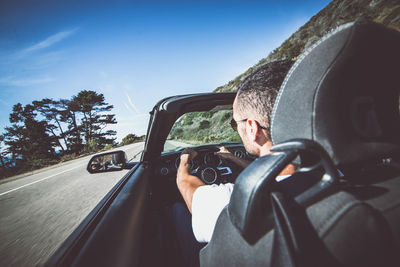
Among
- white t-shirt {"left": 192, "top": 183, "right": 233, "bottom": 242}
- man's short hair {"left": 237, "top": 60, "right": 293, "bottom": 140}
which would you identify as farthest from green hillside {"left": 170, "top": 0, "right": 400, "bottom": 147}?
white t-shirt {"left": 192, "top": 183, "right": 233, "bottom": 242}

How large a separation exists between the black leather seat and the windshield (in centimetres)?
185

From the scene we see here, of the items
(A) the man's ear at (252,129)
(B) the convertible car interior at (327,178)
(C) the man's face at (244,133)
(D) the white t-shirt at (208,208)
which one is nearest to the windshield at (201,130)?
(C) the man's face at (244,133)

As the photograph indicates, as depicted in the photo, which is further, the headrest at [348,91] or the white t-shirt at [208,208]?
the white t-shirt at [208,208]

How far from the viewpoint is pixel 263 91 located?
1103mm

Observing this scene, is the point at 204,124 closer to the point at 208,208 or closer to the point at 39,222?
the point at 208,208

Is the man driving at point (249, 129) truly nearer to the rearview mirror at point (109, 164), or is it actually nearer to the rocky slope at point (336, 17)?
the rearview mirror at point (109, 164)

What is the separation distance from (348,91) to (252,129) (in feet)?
1.99

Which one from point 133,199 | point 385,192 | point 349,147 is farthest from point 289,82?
point 133,199

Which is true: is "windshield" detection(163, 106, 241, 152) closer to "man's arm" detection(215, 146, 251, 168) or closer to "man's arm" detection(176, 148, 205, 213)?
"man's arm" detection(215, 146, 251, 168)

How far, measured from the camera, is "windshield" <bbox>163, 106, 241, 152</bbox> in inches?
103

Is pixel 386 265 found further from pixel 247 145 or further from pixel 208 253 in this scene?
pixel 247 145

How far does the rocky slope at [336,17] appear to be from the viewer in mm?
12072

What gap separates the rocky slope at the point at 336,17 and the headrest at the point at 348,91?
549 inches

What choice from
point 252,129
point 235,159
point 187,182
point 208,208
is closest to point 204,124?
point 235,159
